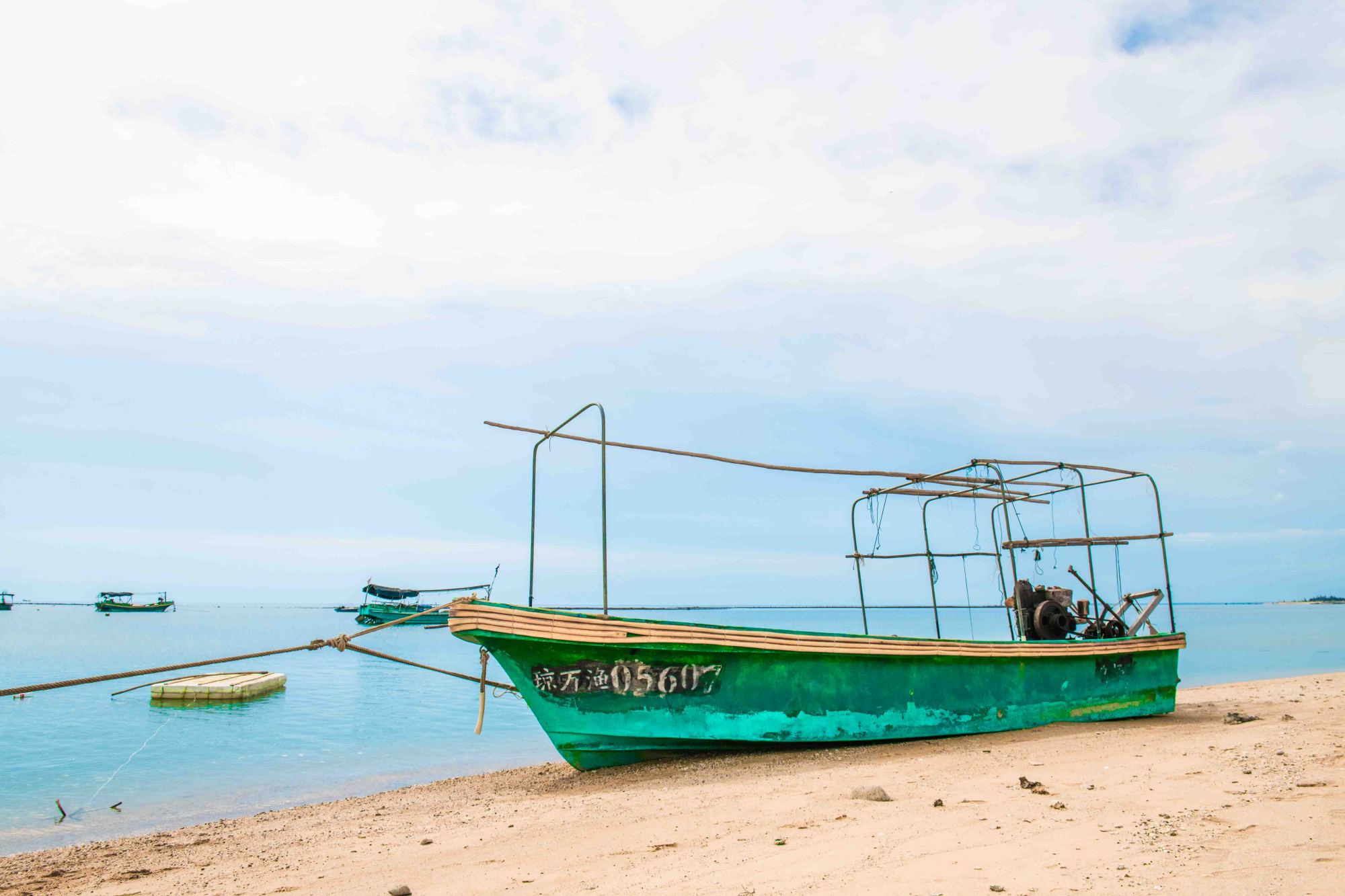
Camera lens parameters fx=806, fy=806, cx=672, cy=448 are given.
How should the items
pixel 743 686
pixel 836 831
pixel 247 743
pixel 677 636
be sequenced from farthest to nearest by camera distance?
pixel 247 743
pixel 743 686
pixel 677 636
pixel 836 831

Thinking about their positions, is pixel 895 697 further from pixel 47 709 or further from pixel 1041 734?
pixel 47 709

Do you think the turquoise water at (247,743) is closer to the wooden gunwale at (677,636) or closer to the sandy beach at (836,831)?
the wooden gunwale at (677,636)

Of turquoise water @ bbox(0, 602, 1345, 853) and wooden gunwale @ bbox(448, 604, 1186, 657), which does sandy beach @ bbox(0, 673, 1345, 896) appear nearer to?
wooden gunwale @ bbox(448, 604, 1186, 657)

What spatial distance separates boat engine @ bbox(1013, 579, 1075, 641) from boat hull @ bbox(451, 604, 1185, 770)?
0.91m

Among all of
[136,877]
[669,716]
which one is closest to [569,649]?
[669,716]

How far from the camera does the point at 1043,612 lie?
10.8 metres

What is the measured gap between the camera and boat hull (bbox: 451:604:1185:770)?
764 centimetres

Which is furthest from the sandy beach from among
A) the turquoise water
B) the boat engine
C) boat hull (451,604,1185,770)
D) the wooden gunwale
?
the turquoise water

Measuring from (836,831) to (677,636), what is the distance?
2734 millimetres

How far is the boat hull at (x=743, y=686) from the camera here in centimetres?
764

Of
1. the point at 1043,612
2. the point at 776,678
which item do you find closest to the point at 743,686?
A: the point at 776,678

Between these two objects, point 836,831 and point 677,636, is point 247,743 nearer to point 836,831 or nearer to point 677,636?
point 677,636

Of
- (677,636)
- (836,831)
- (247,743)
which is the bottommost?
(247,743)

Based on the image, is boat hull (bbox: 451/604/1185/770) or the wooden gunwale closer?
the wooden gunwale
